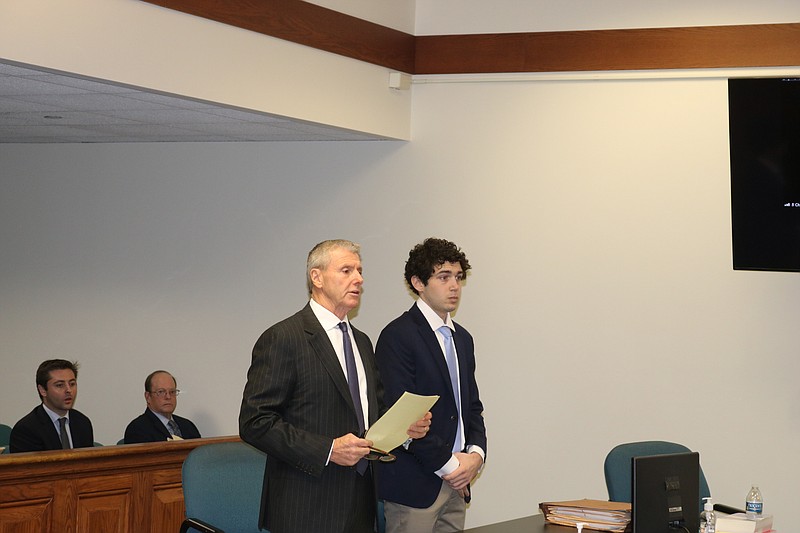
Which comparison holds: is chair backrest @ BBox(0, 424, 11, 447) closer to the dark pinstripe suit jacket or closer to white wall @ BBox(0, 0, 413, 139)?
white wall @ BBox(0, 0, 413, 139)

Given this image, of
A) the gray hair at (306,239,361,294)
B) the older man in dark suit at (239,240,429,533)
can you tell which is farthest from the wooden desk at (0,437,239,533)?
the gray hair at (306,239,361,294)

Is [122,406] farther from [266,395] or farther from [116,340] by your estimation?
[266,395]

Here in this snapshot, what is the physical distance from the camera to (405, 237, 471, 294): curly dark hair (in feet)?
15.0

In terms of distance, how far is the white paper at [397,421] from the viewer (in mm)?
3527

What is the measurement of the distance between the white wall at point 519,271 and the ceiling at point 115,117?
28 centimetres

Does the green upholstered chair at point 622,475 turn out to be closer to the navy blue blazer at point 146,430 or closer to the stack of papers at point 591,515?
the stack of papers at point 591,515

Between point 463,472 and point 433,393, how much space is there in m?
0.36

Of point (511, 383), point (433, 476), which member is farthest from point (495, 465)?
point (433, 476)

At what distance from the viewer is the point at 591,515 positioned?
3.92 metres

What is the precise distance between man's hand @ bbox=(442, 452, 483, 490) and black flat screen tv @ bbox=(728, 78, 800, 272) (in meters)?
1.72

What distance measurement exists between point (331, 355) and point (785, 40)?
11.4 ft

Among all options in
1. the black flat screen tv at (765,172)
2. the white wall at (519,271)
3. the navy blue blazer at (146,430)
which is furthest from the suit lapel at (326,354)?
the navy blue blazer at (146,430)

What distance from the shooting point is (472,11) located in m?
6.50

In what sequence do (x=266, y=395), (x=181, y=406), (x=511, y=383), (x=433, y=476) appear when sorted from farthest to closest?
(x=181, y=406) → (x=511, y=383) → (x=433, y=476) → (x=266, y=395)
